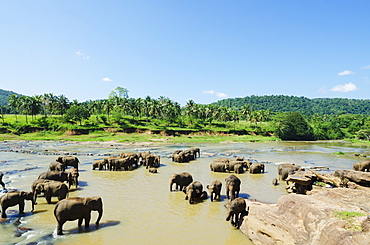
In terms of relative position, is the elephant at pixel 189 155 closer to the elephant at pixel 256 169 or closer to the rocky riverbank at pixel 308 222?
the elephant at pixel 256 169

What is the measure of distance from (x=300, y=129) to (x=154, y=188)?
3567 inches

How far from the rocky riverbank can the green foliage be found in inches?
3460

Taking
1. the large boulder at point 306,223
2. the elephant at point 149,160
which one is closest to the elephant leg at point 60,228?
the large boulder at point 306,223

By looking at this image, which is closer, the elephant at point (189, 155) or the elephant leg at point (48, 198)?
the elephant leg at point (48, 198)

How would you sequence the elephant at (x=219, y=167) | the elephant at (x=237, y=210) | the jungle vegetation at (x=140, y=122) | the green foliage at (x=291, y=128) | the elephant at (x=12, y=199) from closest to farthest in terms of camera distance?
the elephant at (x=237, y=210), the elephant at (x=12, y=199), the elephant at (x=219, y=167), the jungle vegetation at (x=140, y=122), the green foliage at (x=291, y=128)

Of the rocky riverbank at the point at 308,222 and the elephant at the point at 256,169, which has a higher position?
the rocky riverbank at the point at 308,222

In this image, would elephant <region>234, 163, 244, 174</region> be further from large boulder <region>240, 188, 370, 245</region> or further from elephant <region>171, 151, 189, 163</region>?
large boulder <region>240, 188, 370, 245</region>

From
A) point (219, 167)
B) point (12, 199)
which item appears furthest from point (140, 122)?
point (12, 199)

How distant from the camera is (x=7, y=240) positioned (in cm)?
1000

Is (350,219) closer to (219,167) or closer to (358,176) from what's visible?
(358,176)

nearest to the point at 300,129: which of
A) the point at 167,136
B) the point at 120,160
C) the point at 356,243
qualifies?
the point at 167,136

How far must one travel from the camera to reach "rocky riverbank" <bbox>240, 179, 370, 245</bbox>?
6.85 m

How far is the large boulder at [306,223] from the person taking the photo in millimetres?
6839

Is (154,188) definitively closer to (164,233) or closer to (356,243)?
(164,233)
